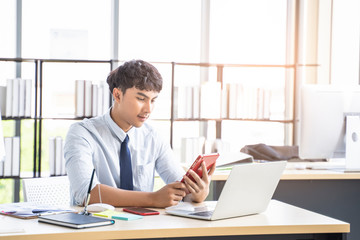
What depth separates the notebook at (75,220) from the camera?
1762mm

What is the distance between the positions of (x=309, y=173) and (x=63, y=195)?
4.63 feet

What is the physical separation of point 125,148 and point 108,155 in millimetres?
82

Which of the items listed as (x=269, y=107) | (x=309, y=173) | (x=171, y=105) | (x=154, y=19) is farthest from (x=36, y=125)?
(x=309, y=173)

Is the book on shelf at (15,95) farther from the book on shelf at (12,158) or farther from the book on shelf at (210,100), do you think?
the book on shelf at (210,100)

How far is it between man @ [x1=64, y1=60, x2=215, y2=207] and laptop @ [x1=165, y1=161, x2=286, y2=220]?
241 mm

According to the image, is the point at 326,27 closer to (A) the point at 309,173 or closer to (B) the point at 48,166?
(A) the point at 309,173

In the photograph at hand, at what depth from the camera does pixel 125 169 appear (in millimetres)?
2488

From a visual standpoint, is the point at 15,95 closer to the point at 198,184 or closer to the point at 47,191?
the point at 47,191

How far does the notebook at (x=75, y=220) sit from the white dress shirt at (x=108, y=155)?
371mm

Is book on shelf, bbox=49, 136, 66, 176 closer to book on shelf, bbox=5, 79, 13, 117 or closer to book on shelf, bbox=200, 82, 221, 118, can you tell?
book on shelf, bbox=5, 79, 13, 117

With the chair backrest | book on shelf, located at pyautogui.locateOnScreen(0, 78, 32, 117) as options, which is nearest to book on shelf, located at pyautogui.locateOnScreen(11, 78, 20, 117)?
book on shelf, located at pyautogui.locateOnScreen(0, 78, 32, 117)

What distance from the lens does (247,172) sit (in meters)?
1.95

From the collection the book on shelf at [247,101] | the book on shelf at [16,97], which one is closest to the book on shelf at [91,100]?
the book on shelf at [16,97]

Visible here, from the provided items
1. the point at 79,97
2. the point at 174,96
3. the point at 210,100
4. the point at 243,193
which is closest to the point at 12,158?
the point at 79,97
